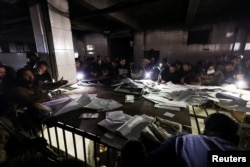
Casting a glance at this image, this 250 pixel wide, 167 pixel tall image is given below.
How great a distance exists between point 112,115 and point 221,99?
179cm

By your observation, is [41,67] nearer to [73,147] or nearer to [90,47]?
[73,147]

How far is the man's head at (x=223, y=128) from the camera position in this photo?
1.05 metres

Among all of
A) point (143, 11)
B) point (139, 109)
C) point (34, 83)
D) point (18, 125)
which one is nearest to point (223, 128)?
point (139, 109)

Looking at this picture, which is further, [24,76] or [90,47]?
[90,47]

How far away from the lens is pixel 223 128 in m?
1.07

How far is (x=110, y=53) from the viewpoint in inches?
346

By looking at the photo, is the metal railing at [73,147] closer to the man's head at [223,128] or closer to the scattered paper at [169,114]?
the scattered paper at [169,114]

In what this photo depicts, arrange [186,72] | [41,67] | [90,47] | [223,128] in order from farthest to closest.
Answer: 1. [90,47]
2. [186,72]
3. [41,67]
4. [223,128]

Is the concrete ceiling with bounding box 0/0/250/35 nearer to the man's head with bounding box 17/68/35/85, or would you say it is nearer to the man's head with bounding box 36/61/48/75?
the man's head with bounding box 36/61/48/75

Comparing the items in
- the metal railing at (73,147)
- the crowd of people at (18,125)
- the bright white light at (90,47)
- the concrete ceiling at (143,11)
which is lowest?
the metal railing at (73,147)

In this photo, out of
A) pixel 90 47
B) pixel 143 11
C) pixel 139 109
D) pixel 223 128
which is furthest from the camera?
pixel 90 47

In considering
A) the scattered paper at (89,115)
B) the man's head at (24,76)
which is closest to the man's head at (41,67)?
the man's head at (24,76)

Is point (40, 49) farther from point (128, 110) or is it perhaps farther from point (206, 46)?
point (206, 46)

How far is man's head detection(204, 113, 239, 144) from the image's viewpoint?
1054mm
